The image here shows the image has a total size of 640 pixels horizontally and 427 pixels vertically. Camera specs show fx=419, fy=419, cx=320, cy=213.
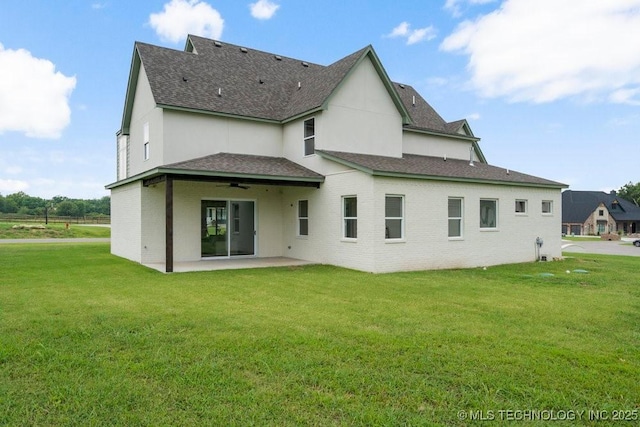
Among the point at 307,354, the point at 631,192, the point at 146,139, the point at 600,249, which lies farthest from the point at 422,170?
the point at 631,192

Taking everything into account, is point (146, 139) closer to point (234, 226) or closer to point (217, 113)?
point (217, 113)

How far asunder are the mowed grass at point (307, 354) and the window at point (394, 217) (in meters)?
4.19

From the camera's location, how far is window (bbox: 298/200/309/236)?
1597 cm

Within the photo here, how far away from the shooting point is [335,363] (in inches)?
181

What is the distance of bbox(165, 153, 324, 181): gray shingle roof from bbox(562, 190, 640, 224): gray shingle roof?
64.8 m

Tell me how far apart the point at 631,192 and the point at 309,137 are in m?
93.1

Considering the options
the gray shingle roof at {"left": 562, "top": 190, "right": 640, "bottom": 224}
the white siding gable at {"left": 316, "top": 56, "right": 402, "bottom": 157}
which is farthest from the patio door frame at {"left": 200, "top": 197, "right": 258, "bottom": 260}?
the gray shingle roof at {"left": 562, "top": 190, "right": 640, "bottom": 224}

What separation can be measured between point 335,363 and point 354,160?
10016 mm

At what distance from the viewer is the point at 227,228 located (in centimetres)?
1620

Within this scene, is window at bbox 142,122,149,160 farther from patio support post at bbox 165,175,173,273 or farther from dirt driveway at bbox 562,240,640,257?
dirt driveway at bbox 562,240,640,257

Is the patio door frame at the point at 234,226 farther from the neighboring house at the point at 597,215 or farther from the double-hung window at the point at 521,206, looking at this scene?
the neighboring house at the point at 597,215

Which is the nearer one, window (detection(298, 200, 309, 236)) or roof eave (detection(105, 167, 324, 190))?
roof eave (detection(105, 167, 324, 190))

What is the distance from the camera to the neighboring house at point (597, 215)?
65.2 meters

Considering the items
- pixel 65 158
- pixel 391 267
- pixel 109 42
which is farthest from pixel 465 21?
pixel 65 158
